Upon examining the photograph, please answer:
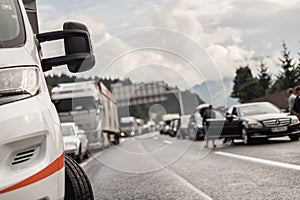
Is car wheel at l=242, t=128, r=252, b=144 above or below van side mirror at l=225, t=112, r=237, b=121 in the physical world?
below

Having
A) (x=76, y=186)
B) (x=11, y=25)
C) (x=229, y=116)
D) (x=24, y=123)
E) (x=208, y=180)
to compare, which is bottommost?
(x=208, y=180)

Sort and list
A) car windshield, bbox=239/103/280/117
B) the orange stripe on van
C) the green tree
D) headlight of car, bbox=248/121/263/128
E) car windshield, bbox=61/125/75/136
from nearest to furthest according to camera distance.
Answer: the orange stripe on van, headlight of car, bbox=248/121/263/128, car windshield, bbox=239/103/280/117, car windshield, bbox=61/125/75/136, the green tree

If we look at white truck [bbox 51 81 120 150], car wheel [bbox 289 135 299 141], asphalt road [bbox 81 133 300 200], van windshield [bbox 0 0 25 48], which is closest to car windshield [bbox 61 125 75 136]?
white truck [bbox 51 81 120 150]

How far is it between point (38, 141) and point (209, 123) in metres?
14.1

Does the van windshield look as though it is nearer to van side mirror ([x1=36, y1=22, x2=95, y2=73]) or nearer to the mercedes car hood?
van side mirror ([x1=36, y1=22, x2=95, y2=73])

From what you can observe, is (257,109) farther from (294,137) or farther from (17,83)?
(17,83)

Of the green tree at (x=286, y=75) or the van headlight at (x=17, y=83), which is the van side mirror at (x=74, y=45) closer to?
the van headlight at (x=17, y=83)

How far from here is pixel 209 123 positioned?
55.6 ft

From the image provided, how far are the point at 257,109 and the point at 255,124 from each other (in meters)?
1.77

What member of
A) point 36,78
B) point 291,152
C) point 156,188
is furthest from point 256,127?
point 36,78

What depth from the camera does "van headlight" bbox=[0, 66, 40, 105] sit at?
3.09 meters

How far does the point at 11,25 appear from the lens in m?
3.66

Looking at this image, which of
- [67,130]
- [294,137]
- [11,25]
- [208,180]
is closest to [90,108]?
[67,130]

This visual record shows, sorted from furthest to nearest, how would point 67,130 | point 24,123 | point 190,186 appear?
1. point 67,130
2. point 190,186
3. point 24,123
